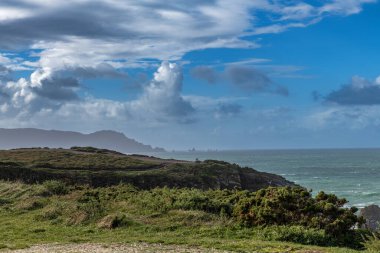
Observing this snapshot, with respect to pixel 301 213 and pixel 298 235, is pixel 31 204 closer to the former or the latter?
pixel 301 213

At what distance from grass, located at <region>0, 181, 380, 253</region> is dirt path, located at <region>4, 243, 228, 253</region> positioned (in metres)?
0.82

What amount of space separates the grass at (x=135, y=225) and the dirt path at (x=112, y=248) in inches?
32.2

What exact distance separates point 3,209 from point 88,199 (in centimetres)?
547

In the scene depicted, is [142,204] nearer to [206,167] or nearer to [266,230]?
[266,230]

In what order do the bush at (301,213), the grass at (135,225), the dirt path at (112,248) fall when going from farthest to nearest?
the bush at (301,213)
the grass at (135,225)
the dirt path at (112,248)

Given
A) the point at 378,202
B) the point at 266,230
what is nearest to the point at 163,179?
the point at 378,202

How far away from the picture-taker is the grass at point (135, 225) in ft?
64.2

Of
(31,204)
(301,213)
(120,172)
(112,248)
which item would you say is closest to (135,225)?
(112,248)

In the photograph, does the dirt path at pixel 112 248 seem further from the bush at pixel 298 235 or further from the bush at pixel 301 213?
the bush at pixel 301 213

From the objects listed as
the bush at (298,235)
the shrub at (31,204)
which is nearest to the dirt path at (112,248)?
the bush at (298,235)

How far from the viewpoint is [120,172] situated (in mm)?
69625

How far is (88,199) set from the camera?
101ft

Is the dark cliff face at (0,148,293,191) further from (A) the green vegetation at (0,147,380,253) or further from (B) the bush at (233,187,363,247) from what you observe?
(B) the bush at (233,187,363,247)

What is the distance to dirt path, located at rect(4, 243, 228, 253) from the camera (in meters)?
17.4
